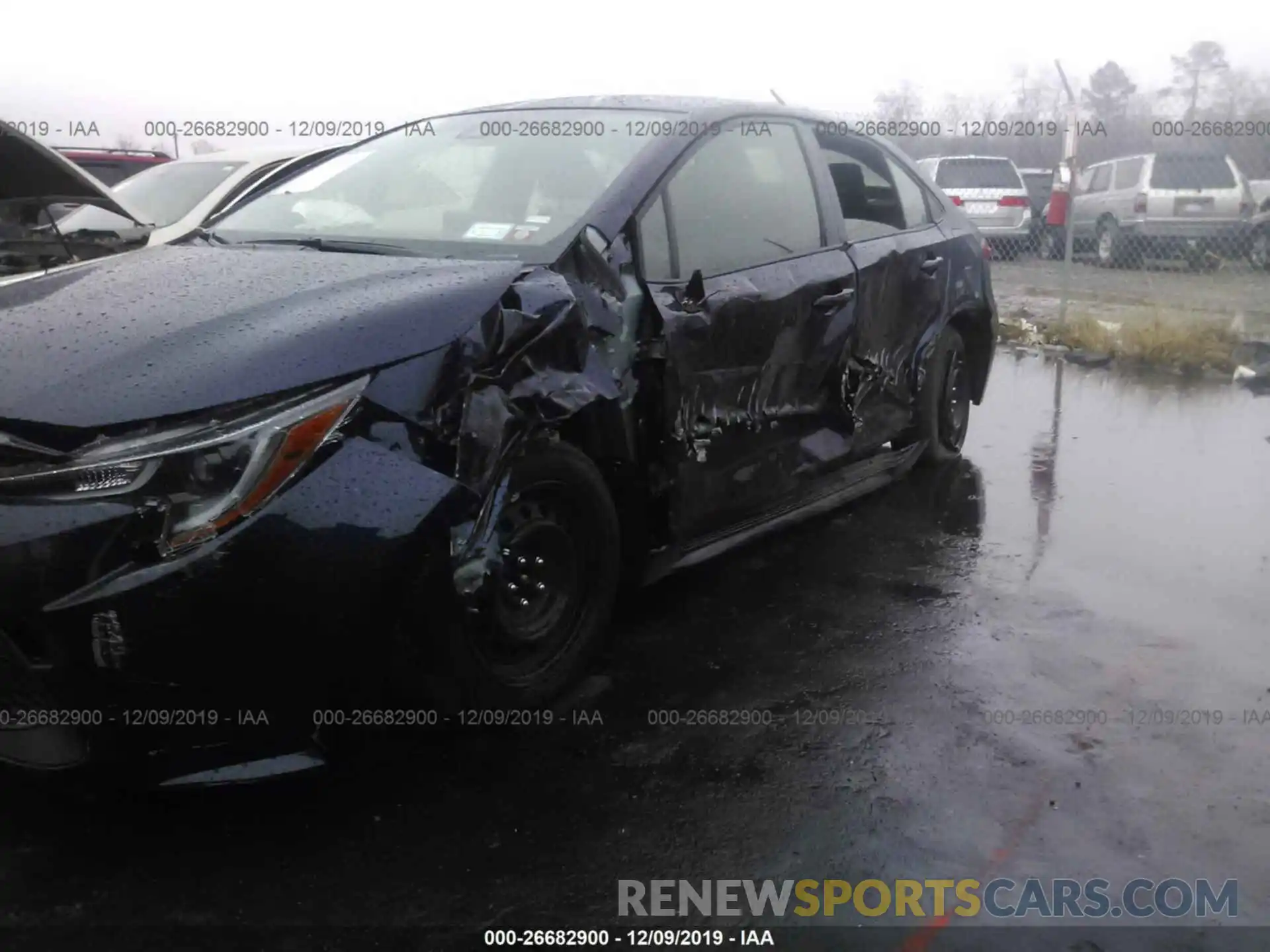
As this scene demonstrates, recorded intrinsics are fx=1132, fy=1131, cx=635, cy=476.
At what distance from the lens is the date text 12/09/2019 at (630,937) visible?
2.25 meters

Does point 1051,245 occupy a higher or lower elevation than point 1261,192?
lower

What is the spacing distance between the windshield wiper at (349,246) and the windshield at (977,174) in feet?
49.2

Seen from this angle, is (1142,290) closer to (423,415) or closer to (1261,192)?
(1261,192)

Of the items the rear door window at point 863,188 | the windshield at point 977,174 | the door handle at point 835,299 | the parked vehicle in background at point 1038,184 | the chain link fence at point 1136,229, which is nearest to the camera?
the door handle at point 835,299

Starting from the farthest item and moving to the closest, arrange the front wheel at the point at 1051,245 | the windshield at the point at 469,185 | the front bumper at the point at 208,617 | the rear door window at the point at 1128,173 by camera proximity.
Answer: the front wheel at the point at 1051,245
the rear door window at the point at 1128,173
the windshield at the point at 469,185
the front bumper at the point at 208,617

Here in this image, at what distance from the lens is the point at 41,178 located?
3721mm

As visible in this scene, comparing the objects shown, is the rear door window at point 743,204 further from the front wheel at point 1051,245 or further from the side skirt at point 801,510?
the front wheel at point 1051,245

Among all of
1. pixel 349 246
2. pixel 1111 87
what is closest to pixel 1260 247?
pixel 349 246

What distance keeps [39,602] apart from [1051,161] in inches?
1094

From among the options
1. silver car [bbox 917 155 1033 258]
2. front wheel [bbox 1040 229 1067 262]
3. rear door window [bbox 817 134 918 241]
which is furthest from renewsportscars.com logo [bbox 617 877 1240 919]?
front wheel [bbox 1040 229 1067 262]

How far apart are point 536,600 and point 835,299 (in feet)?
5.65

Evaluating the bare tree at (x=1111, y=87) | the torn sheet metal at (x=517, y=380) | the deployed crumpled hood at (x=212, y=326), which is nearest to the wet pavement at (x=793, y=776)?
the torn sheet metal at (x=517, y=380)

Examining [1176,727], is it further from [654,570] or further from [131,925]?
[131,925]

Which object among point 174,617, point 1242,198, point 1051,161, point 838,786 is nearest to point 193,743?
point 174,617
